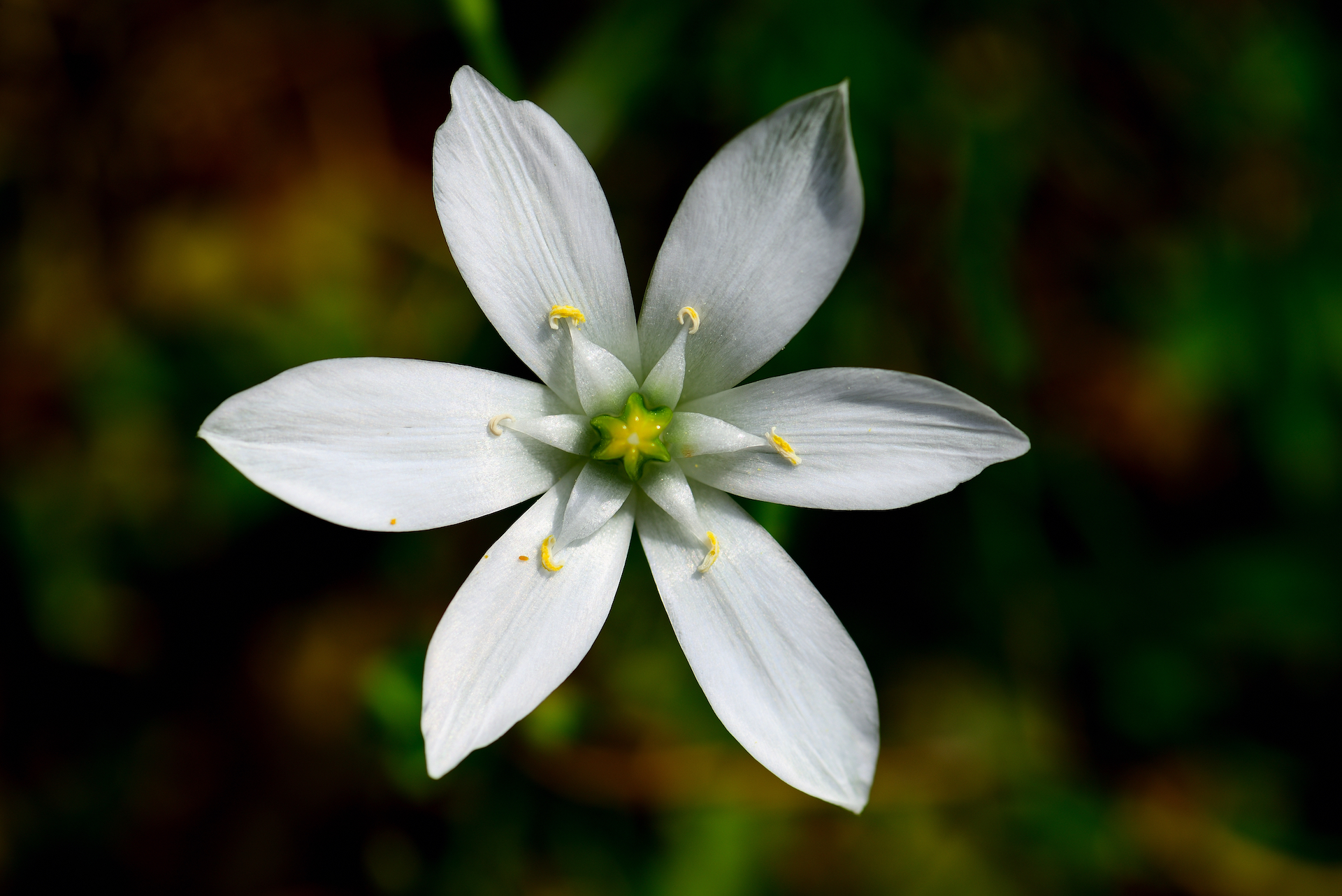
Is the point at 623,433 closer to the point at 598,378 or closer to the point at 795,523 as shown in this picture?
the point at 598,378

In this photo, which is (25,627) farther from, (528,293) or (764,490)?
(764,490)

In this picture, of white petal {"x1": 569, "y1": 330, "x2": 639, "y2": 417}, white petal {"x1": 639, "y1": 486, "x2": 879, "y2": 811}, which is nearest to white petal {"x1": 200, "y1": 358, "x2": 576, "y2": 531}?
white petal {"x1": 569, "y1": 330, "x2": 639, "y2": 417}

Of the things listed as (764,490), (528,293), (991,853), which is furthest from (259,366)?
(991,853)

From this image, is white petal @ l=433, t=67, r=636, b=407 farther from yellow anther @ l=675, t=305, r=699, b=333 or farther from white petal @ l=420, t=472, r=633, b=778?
white petal @ l=420, t=472, r=633, b=778

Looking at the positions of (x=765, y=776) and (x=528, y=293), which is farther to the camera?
(x=765, y=776)

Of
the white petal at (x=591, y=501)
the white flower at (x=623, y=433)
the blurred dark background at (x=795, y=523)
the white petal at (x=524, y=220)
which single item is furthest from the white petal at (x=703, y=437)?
the blurred dark background at (x=795, y=523)

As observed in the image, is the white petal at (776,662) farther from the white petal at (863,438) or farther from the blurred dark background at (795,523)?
the blurred dark background at (795,523)

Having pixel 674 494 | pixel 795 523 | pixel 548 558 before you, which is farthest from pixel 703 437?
pixel 795 523
